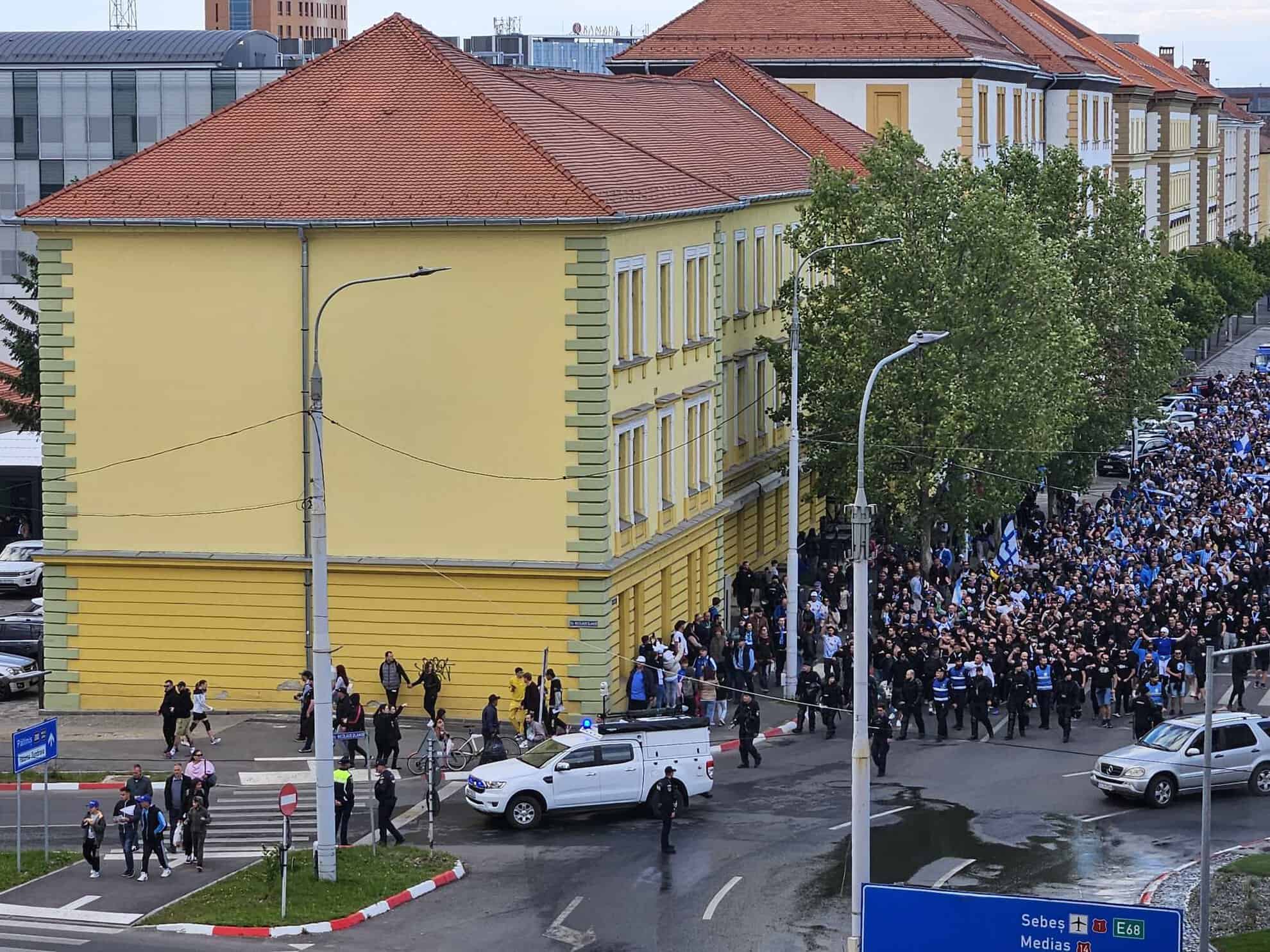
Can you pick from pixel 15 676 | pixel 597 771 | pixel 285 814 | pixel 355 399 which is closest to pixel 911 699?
pixel 597 771

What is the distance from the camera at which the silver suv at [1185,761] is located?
34594 millimetres

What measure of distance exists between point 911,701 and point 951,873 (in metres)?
9.22

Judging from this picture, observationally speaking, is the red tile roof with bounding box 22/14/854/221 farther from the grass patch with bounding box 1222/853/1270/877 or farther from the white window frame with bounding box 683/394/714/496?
the grass patch with bounding box 1222/853/1270/877

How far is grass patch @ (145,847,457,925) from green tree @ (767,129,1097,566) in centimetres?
2225

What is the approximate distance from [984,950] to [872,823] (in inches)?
628

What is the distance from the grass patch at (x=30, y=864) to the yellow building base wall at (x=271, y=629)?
401 inches

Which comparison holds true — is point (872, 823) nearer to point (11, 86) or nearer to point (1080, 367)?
point (1080, 367)

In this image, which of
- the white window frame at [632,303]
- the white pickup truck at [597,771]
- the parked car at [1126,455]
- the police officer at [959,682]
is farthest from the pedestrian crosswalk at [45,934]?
the parked car at [1126,455]

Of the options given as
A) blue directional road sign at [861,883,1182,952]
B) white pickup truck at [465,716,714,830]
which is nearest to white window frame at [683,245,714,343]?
white pickup truck at [465,716,714,830]

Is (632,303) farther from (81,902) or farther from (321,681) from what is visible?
(81,902)

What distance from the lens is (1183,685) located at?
42312 millimetres

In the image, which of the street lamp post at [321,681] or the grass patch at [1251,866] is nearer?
the street lamp post at [321,681]

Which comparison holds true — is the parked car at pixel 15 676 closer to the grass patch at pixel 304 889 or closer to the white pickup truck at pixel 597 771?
the white pickup truck at pixel 597 771

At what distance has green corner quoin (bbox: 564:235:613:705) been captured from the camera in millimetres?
40594
